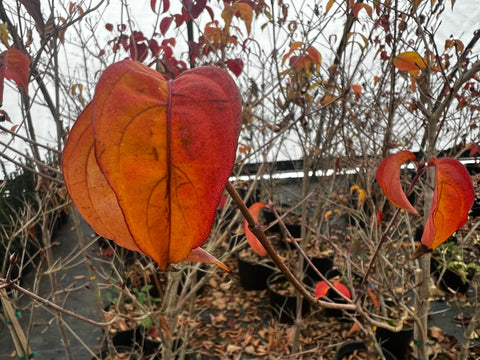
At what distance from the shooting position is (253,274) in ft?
9.67

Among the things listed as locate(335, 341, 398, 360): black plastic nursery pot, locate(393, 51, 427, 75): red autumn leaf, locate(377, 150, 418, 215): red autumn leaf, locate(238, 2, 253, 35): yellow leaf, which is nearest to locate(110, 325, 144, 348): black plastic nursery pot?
locate(335, 341, 398, 360): black plastic nursery pot

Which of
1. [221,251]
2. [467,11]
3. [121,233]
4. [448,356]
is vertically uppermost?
[467,11]

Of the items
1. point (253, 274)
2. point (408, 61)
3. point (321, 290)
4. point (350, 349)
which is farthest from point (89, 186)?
point (253, 274)

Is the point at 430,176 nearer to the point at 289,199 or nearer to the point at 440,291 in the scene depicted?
the point at 440,291

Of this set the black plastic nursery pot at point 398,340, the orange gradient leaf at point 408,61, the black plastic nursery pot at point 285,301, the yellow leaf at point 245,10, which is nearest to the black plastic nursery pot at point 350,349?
the black plastic nursery pot at point 398,340

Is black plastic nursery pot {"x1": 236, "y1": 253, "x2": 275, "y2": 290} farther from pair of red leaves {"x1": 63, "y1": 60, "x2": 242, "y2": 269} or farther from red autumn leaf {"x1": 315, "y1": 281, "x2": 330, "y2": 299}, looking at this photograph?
pair of red leaves {"x1": 63, "y1": 60, "x2": 242, "y2": 269}

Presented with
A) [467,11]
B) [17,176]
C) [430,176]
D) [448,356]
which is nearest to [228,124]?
[430,176]

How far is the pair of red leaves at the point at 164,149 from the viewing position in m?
0.27

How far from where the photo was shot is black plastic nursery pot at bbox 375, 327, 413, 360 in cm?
215

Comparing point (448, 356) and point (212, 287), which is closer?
point (448, 356)

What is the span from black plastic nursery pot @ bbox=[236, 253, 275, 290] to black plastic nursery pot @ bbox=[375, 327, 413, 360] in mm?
945

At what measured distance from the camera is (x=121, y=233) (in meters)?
0.36

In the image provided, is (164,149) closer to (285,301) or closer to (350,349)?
(350,349)

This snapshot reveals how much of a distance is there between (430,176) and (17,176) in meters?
3.21
